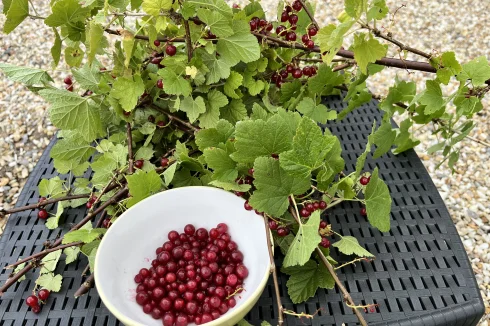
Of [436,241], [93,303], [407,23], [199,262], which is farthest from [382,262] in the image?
[407,23]

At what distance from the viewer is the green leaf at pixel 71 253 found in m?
0.75

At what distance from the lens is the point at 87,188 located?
0.86 m

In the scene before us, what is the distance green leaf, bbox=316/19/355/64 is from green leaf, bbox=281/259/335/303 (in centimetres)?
33

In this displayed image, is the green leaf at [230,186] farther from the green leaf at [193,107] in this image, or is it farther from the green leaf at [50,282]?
the green leaf at [50,282]

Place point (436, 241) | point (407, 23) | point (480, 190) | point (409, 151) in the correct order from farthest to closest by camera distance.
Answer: point (407, 23) → point (480, 190) → point (409, 151) → point (436, 241)

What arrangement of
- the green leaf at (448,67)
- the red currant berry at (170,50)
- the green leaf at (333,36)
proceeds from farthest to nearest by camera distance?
the red currant berry at (170,50) → the green leaf at (448,67) → the green leaf at (333,36)

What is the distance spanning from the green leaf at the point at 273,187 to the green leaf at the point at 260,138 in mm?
32

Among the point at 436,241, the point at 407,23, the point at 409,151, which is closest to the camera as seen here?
the point at 436,241

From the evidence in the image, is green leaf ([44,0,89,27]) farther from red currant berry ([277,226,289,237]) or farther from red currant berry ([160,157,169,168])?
red currant berry ([277,226,289,237])

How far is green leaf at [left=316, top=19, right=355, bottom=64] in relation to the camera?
1.90ft

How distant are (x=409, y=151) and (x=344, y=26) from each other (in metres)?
0.50

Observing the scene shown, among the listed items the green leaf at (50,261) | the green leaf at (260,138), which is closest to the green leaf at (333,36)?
the green leaf at (260,138)

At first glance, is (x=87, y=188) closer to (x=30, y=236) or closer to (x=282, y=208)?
(x=30, y=236)

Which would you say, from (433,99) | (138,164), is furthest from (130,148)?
(433,99)
